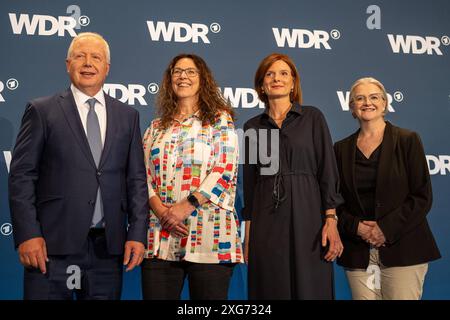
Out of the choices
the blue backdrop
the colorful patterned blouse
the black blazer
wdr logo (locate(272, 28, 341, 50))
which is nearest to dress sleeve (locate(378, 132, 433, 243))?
the black blazer

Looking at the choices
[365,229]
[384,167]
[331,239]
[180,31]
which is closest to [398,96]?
[384,167]

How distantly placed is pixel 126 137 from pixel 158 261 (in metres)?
0.63

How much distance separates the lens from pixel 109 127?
244cm

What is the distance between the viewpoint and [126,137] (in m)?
2.48

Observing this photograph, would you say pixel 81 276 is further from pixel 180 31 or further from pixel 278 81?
pixel 180 31

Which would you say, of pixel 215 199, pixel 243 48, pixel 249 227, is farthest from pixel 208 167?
pixel 243 48

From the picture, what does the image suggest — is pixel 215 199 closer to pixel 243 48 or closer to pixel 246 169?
pixel 246 169

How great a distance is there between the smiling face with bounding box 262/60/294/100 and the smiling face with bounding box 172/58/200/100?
1.28 feet

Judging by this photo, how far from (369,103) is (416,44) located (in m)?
1.50

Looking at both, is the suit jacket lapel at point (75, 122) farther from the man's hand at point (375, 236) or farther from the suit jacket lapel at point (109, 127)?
the man's hand at point (375, 236)

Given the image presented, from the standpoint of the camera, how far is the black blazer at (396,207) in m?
2.74

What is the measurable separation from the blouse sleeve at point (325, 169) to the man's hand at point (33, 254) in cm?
139

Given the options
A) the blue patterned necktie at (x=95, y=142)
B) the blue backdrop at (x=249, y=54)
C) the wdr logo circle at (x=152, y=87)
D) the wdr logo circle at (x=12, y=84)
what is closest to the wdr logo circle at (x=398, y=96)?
the blue backdrop at (x=249, y=54)
